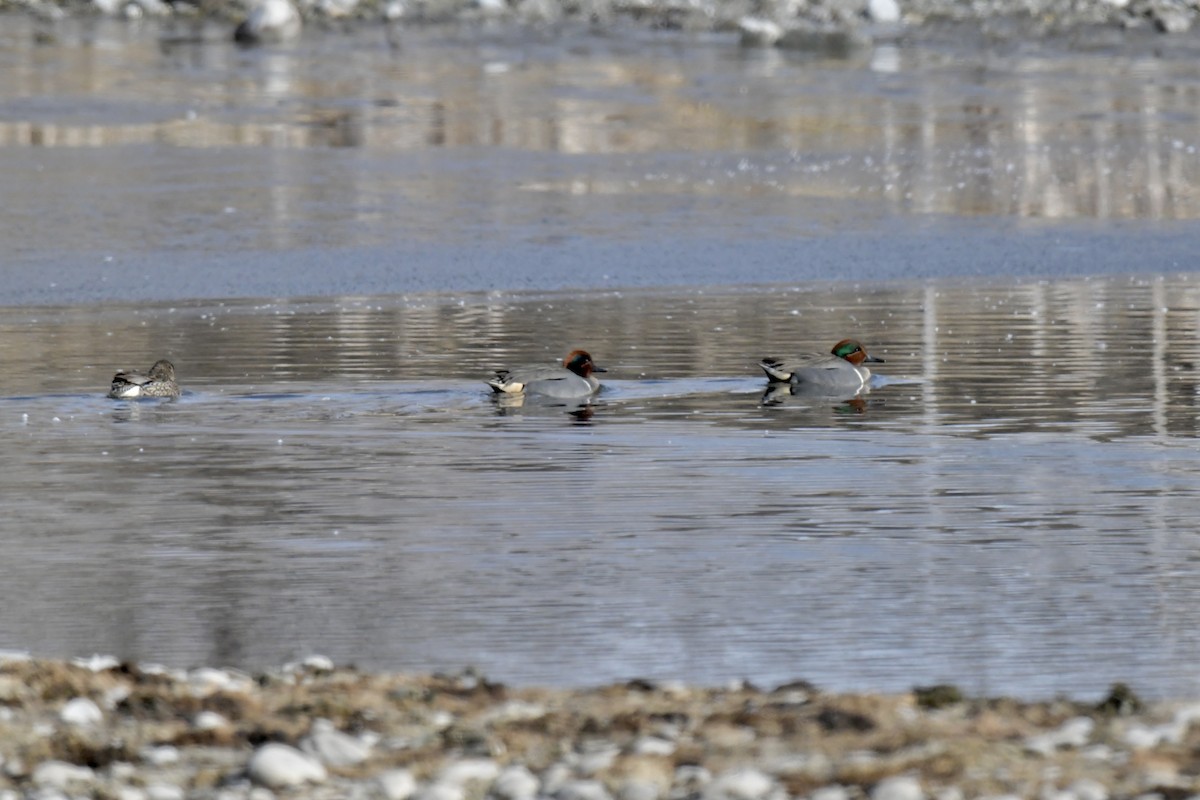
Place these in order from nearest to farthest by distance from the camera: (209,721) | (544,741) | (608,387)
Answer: (544,741) < (209,721) < (608,387)

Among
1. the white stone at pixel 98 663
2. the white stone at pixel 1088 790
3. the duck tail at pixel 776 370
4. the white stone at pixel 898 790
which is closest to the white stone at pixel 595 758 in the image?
the white stone at pixel 898 790

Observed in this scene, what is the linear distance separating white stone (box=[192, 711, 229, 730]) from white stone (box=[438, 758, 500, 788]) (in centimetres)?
72

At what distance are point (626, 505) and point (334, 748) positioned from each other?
393 centimetres

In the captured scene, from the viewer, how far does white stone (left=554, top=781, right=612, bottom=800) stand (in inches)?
217

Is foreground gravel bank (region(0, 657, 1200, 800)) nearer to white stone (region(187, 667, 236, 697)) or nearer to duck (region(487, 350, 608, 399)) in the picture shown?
white stone (region(187, 667, 236, 697))

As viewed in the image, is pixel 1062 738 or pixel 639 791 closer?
pixel 639 791

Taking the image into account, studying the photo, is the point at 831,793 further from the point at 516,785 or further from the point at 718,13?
the point at 718,13

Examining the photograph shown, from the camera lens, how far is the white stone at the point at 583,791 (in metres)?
5.50

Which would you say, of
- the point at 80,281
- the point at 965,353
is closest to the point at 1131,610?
the point at 965,353

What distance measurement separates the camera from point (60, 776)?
565 centimetres

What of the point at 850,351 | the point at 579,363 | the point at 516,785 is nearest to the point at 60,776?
the point at 516,785

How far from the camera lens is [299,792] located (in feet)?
18.3

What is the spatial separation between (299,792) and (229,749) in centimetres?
44

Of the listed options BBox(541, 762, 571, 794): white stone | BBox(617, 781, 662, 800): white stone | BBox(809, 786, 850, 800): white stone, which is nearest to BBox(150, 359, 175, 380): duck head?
BBox(541, 762, 571, 794): white stone
